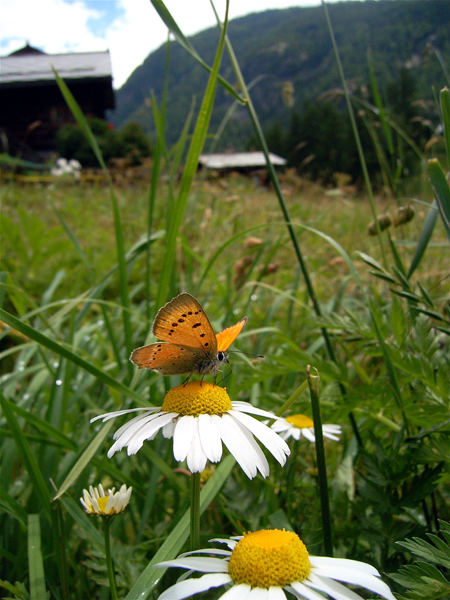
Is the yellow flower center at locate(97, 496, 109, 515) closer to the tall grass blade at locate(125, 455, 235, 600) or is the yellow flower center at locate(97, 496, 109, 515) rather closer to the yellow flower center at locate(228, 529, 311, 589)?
the tall grass blade at locate(125, 455, 235, 600)

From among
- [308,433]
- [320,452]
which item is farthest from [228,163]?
[320,452]

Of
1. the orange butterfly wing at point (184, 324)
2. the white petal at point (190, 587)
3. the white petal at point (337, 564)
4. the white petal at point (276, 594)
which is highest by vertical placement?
the orange butterfly wing at point (184, 324)

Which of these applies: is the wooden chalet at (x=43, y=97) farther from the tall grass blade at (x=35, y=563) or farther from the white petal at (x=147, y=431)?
the white petal at (x=147, y=431)

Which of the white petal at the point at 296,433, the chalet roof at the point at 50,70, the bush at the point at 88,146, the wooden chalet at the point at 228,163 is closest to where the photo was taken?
the white petal at the point at 296,433

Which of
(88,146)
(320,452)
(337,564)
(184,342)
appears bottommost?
(337,564)

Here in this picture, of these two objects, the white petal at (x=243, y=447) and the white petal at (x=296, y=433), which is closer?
the white petal at (x=243, y=447)

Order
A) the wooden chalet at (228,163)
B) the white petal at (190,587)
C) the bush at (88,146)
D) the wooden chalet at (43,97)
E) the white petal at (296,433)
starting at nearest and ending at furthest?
the white petal at (190,587) < the white petal at (296,433) < the wooden chalet at (228,163) < the bush at (88,146) < the wooden chalet at (43,97)

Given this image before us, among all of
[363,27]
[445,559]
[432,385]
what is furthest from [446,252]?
[363,27]

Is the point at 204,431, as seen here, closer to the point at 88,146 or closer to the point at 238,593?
the point at 238,593

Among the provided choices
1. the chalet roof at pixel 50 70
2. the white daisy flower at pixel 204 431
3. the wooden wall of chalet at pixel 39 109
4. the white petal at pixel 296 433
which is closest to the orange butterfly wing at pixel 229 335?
the white daisy flower at pixel 204 431
